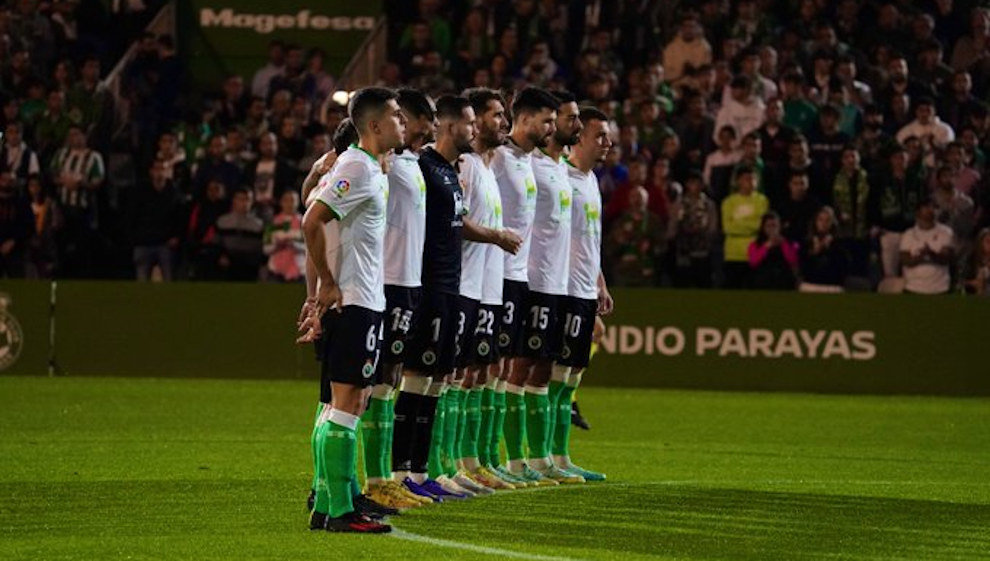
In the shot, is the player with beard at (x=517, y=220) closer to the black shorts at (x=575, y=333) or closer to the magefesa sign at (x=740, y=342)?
the black shorts at (x=575, y=333)

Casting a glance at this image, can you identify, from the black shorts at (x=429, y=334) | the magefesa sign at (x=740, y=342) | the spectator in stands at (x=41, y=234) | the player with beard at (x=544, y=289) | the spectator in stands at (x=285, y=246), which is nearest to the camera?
the black shorts at (x=429, y=334)

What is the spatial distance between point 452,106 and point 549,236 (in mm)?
1784

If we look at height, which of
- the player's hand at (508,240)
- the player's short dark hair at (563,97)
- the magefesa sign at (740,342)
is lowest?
the magefesa sign at (740,342)

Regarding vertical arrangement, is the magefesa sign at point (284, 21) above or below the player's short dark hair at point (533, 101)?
above

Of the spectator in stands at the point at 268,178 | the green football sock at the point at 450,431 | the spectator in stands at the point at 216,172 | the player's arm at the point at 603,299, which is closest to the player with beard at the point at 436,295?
the green football sock at the point at 450,431

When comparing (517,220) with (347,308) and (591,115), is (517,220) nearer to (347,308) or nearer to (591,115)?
(591,115)

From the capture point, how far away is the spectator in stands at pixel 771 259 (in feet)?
74.6

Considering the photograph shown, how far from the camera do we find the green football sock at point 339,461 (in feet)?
32.7

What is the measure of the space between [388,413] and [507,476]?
200 cm

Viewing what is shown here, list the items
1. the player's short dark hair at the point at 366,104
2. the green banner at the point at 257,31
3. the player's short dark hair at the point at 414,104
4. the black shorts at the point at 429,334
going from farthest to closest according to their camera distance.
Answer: the green banner at the point at 257,31, the black shorts at the point at 429,334, the player's short dark hair at the point at 414,104, the player's short dark hair at the point at 366,104

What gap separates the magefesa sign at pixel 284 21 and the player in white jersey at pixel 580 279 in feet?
51.3

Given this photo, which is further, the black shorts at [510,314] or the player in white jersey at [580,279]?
the player in white jersey at [580,279]

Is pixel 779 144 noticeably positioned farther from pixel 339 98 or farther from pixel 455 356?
pixel 455 356

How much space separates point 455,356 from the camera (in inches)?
476
